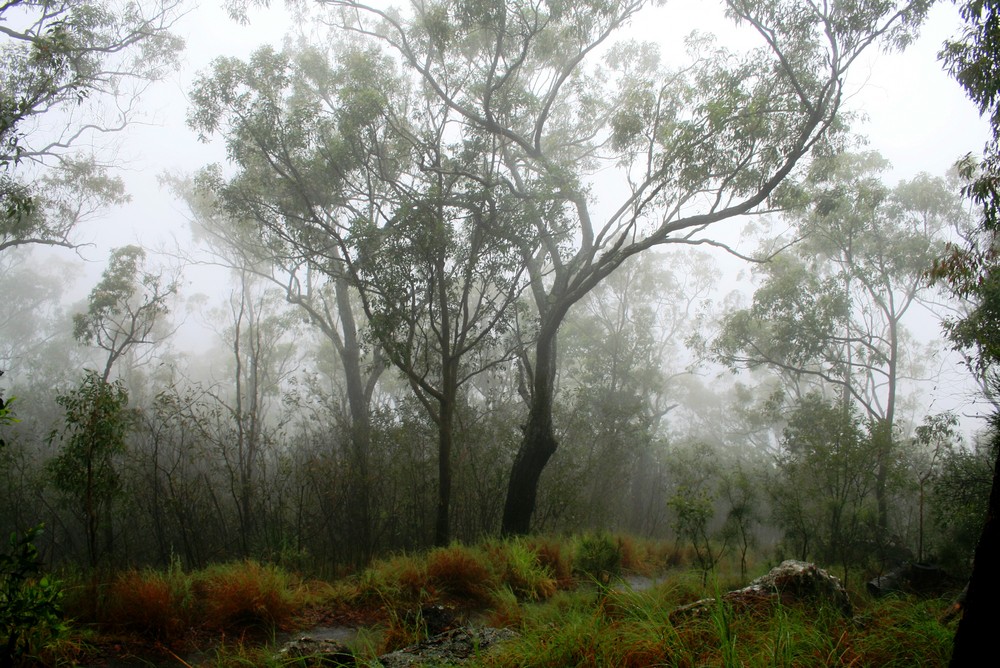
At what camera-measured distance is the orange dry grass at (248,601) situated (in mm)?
5047

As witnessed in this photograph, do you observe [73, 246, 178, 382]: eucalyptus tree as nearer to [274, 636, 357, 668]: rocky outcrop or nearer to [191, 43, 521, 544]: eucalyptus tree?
[191, 43, 521, 544]: eucalyptus tree

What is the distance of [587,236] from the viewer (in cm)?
968

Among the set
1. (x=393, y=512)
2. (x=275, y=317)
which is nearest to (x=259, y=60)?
(x=393, y=512)

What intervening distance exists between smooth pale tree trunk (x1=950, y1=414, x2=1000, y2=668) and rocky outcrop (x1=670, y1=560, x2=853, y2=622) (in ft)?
5.82

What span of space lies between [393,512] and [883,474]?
8.56m

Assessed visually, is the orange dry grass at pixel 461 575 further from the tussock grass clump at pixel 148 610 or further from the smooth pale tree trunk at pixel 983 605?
the smooth pale tree trunk at pixel 983 605

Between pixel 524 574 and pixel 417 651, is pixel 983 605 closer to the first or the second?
pixel 417 651

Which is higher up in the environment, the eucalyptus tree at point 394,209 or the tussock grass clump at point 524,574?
the eucalyptus tree at point 394,209

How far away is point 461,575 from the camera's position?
20.2 feet

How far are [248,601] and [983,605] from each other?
16.6ft

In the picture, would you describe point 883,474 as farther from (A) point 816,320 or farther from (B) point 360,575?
(B) point 360,575

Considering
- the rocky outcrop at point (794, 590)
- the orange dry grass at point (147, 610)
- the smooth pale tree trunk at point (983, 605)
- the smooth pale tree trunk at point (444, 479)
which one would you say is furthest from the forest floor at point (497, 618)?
the smooth pale tree trunk at point (444, 479)

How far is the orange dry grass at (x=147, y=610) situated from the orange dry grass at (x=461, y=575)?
7.41 feet

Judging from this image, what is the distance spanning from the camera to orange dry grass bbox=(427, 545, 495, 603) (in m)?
6.02
